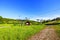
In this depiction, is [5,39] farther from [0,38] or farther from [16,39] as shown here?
[16,39]

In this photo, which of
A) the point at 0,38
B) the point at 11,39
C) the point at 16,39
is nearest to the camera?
the point at 0,38

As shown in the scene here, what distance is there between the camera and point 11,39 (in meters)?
14.4

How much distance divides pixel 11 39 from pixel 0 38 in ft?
6.84

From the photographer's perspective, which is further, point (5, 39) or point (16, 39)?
point (16, 39)

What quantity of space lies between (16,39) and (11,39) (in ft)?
4.89

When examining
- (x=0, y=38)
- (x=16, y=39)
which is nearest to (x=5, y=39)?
(x=0, y=38)

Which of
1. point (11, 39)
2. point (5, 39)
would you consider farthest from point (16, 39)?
point (5, 39)

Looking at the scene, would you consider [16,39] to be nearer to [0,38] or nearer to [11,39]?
[11,39]

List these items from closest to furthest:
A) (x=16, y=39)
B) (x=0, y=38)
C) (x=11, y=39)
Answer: (x=0, y=38) → (x=11, y=39) → (x=16, y=39)

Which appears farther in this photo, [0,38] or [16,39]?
[16,39]

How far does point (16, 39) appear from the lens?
15.8m

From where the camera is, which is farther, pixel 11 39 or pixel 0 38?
pixel 11 39

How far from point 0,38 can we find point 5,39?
2.50 ft
